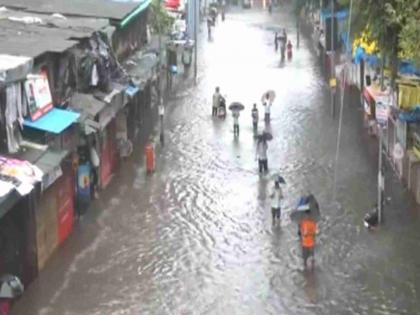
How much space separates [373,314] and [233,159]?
552 inches

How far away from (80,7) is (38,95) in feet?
38.3

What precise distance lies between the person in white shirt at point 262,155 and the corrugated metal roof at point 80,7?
21.0 ft

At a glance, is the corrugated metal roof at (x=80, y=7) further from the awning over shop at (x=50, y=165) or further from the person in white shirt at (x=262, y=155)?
the awning over shop at (x=50, y=165)

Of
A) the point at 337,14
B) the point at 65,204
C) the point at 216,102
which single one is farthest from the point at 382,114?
the point at 337,14

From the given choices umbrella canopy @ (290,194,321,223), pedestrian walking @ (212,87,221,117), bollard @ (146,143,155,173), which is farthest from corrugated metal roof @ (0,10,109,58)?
pedestrian walking @ (212,87,221,117)

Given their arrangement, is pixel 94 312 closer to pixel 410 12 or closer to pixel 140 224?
pixel 140 224

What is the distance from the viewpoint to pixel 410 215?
25.4 m

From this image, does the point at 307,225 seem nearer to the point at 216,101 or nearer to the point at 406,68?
the point at 406,68

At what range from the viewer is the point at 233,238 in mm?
23797

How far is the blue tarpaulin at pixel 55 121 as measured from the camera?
21.9 metres

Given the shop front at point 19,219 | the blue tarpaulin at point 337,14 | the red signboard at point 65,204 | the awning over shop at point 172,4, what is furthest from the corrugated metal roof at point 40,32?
the awning over shop at point 172,4

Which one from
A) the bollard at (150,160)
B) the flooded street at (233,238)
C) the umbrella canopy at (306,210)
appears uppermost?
the umbrella canopy at (306,210)

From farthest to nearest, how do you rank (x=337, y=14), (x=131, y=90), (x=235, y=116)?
(x=337, y=14) < (x=235, y=116) < (x=131, y=90)

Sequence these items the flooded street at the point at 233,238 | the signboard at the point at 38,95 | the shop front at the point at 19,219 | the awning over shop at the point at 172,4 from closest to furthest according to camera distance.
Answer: the shop front at the point at 19,219 < the flooded street at the point at 233,238 < the signboard at the point at 38,95 < the awning over shop at the point at 172,4
